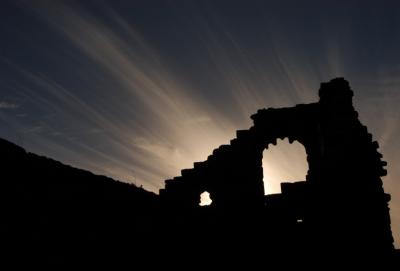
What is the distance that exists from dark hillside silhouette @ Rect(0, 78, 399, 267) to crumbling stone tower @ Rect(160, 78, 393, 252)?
0.13 ft

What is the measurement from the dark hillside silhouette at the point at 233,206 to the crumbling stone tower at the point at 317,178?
0.13 feet

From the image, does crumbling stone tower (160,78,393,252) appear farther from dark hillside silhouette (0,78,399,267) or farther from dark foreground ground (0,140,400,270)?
dark foreground ground (0,140,400,270)

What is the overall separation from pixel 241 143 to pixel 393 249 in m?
7.34

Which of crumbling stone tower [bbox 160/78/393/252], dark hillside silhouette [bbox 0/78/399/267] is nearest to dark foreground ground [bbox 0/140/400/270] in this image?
dark hillside silhouette [bbox 0/78/399/267]

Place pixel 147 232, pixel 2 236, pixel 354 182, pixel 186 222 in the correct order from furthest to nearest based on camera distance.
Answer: pixel 354 182 → pixel 186 222 → pixel 147 232 → pixel 2 236

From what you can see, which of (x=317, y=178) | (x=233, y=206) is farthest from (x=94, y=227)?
(x=317, y=178)

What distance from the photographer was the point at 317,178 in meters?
14.5

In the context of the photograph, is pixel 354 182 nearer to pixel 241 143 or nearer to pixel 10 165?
pixel 241 143

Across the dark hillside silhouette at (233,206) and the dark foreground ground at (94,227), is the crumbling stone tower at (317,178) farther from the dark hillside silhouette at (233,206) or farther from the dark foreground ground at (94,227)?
the dark foreground ground at (94,227)

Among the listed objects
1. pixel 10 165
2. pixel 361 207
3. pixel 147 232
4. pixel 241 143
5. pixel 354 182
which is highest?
pixel 241 143

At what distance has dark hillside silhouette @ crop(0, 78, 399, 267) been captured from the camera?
575 cm

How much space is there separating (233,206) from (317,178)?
3.84m

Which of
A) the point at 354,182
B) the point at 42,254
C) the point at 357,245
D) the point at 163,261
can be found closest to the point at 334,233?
the point at 357,245

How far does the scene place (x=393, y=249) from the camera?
41.9 ft
